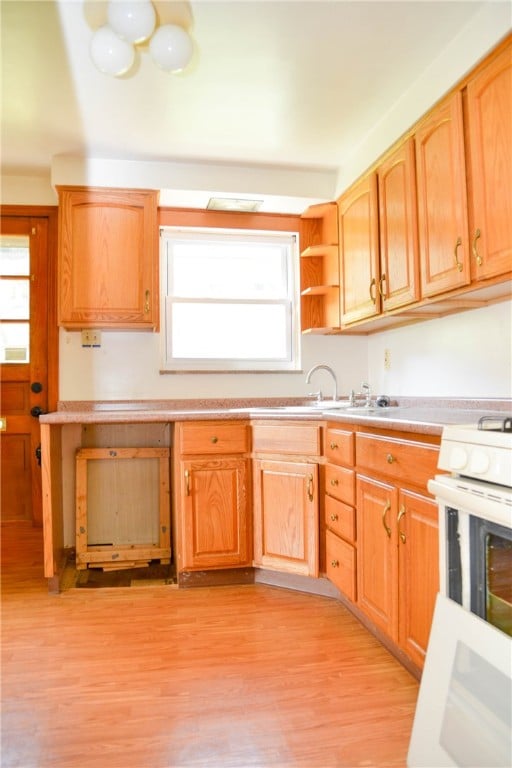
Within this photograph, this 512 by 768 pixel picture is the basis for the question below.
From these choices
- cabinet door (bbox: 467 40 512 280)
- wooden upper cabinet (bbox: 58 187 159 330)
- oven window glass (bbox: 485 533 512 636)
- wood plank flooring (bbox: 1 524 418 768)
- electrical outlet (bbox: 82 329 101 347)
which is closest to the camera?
oven window glass (bbox: 485 533 512 636)

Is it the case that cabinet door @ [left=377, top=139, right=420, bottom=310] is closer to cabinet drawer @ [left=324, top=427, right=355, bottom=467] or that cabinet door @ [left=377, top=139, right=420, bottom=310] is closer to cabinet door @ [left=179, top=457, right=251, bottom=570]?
cabinet drawer @ [left=324, top=427, right=355, bottom=467]

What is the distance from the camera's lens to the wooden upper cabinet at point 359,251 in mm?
2494

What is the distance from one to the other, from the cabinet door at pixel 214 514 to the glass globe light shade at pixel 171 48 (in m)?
1.71

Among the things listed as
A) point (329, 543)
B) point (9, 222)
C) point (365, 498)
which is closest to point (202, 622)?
point (329, 543)

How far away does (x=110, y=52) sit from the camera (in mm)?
1826

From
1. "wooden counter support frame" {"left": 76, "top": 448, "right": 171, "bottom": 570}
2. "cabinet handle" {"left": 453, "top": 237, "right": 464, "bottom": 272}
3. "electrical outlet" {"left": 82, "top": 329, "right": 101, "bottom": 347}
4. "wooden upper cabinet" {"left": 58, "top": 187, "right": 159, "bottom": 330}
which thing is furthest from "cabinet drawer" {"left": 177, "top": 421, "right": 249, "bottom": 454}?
"cabinet handle" {"left": 453, "top": 237, "right": 464, "bottom": 272}

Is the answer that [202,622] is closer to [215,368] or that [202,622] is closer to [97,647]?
[97,647]

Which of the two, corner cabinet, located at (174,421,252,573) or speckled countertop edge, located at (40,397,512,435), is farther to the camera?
corner cabinet, located at (174,421,252,573)

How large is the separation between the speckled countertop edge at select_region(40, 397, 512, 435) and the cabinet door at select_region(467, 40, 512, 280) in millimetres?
570

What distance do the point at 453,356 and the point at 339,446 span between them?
730 mm

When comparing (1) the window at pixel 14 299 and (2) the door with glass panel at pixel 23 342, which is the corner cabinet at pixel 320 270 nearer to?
(2) the door with glass panel at pixel 23 342

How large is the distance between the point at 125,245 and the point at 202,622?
202cm

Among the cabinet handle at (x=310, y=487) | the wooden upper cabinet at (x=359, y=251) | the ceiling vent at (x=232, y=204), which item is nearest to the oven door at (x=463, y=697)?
the cabinet handle at (x=310, y=487)

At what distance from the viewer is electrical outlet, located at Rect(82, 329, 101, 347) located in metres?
2.96
